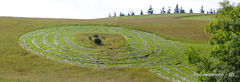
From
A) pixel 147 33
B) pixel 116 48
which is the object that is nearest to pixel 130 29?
pixel 147 33

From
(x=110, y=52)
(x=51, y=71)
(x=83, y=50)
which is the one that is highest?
(x=83, y=50)

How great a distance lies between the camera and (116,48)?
42219 mm

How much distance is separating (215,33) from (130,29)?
4021 centimetres

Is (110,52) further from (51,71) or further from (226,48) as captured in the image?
(226,48)

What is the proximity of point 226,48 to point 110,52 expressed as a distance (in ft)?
80.4

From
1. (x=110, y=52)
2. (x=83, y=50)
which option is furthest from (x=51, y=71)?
(x=110, y=52)

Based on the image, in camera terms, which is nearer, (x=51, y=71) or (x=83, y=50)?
(x=51, y=71)

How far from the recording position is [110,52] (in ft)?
129

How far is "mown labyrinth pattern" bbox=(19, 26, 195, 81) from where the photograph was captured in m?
33.2

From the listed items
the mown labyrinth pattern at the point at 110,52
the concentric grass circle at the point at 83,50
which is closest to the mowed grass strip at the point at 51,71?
the mown labyrinth pattern at the point at 110,52

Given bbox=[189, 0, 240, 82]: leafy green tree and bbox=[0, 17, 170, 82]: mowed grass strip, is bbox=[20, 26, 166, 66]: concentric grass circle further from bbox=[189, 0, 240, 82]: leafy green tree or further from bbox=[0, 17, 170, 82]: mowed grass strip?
bbox=[189, 0, 240, 82]: leafy green tree

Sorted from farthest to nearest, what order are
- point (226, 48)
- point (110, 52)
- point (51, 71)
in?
1. point (110, 52)
2. point (51, 71)
3. point (226, 48)

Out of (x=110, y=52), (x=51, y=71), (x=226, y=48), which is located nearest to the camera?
(x=226, y=48)

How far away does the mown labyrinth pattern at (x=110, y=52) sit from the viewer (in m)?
33.2
